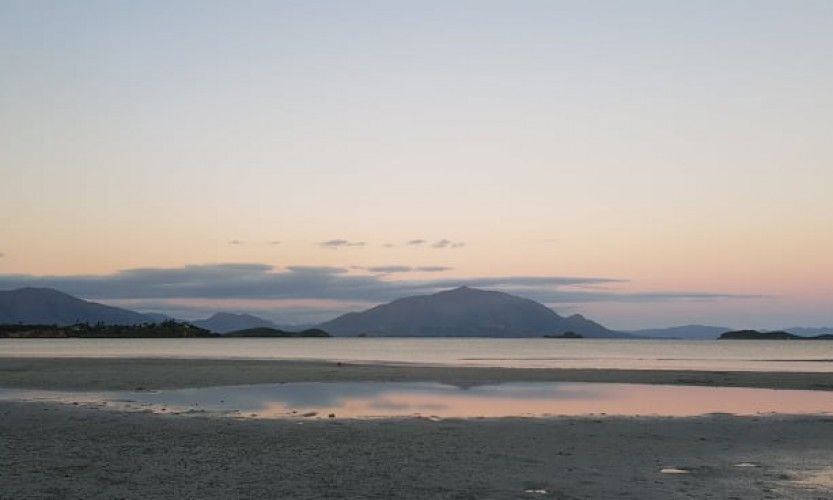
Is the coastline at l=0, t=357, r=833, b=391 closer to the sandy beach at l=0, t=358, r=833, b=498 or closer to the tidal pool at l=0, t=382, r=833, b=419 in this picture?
the tidal pool at l=0, t=382, r=833, b=419

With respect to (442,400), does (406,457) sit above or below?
above

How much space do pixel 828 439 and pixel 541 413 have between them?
33.8ft

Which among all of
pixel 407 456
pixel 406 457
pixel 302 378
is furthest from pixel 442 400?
pixel 302 378

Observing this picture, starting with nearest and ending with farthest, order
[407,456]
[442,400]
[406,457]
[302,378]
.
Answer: [406,457]
[407,456]
[442,400]
[302,378]

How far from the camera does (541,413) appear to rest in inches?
1197

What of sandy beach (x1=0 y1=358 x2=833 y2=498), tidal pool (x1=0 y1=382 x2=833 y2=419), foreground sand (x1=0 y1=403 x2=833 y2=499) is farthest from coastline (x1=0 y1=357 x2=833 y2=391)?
foreground sand (x1=0 y1=403 x2=833 y2=499)

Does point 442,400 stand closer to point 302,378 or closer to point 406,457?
point 406,457

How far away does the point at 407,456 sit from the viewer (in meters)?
19.3

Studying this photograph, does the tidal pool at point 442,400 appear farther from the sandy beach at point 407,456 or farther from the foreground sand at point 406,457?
the foreground sand at point 406,457

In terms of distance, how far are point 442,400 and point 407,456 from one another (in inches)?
668

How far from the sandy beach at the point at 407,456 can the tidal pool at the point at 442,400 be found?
7.94ft

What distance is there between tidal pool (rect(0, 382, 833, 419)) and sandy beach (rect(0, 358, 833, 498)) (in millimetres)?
2421

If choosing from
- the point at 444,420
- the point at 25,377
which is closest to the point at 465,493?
the point at 444,420

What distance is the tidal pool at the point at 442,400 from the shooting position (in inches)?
1208
